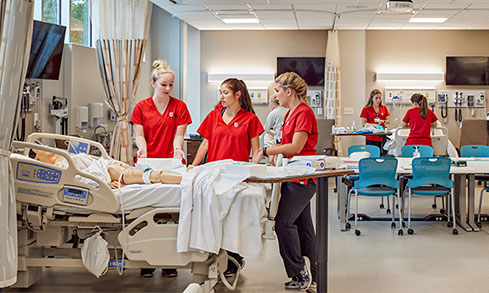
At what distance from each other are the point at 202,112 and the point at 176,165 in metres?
8.47

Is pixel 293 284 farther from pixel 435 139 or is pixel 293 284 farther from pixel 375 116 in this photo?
pixel 375 116

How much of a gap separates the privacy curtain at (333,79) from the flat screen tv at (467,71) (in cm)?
229

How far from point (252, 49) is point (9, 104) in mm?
9259

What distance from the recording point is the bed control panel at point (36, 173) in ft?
12.8

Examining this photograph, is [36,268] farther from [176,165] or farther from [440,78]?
[440,78]

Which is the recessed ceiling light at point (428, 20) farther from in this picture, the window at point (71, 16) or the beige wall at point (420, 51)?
the window at point (71, 16)

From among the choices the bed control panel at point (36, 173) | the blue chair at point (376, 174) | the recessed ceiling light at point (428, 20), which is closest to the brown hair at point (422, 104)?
the blue chair at point (376, 174)

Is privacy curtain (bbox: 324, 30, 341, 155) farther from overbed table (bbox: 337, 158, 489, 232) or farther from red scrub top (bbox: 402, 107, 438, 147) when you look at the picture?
overbed table (bbox: 337, 158, 489, 232)

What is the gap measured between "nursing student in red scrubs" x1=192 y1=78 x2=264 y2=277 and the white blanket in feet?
2.52

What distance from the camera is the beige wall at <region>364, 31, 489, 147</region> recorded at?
1236 centimetres

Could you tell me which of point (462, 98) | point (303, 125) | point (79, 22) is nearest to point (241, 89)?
point (303, 125)

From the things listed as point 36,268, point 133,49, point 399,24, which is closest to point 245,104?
point 36,268

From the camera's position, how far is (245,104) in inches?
184

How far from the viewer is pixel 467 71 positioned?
485 inches
